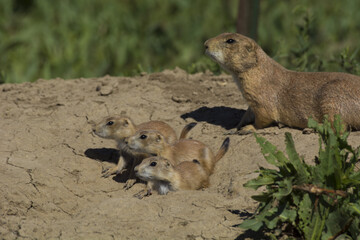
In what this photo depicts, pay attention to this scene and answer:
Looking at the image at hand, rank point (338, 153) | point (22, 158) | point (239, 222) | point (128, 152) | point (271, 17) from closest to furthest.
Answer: point (338, 153), point (239, 222), point (22, 158), point (128, 152), point (271, 17)

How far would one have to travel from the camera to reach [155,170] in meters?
5.61

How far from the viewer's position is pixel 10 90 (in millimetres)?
7539

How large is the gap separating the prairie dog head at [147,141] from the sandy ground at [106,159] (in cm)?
34

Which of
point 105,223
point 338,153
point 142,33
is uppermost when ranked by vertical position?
point 338,153

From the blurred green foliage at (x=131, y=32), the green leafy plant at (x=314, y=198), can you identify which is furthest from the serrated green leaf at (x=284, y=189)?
the blurred green foliage at (x=131, y=32)

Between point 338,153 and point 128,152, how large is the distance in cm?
260

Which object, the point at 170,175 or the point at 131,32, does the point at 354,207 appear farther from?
the point at 131,32

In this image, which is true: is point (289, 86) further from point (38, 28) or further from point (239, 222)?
point (38, 28)

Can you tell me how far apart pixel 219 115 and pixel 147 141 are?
46.3 inches

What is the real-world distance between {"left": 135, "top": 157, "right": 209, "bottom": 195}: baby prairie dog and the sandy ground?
5.3 inches

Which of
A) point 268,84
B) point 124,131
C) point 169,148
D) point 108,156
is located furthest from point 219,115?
point 108,156

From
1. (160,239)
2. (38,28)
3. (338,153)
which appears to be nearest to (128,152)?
(160,239)

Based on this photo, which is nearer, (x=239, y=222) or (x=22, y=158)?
(x=239, y=222)

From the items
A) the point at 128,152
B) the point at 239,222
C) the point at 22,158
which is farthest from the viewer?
the point at 128,152
